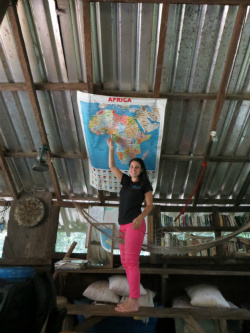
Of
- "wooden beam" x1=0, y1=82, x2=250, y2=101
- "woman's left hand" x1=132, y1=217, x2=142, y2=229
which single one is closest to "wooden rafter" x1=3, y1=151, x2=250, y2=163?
"wooden beam" x1=0, y1=82, x2=250, y2=101

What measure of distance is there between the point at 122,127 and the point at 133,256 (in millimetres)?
1455

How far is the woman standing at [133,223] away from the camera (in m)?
1.97

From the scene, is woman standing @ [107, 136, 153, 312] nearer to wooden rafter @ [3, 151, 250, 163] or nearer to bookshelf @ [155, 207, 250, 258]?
wooden rafter @ [3, 151, 250, 163]

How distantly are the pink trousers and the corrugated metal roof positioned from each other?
57.2 inches

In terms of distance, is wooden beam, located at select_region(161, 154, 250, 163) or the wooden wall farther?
the wooden wall

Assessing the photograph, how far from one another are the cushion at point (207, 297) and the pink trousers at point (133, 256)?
122 centimetres

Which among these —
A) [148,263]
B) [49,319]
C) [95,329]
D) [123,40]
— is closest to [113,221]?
[148,263]

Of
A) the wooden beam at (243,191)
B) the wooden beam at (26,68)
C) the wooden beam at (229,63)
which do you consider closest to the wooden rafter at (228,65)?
the wooden beam at (229,63)

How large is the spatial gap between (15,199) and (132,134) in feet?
7.07

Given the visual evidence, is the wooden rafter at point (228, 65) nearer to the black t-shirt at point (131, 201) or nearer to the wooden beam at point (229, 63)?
the wooden beam at point (229, 63)

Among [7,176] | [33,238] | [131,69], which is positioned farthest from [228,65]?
[33,238]

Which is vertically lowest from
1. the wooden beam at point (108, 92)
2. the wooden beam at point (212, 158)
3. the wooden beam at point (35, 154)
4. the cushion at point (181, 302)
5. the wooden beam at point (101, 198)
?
the cushion at point (181, 302)

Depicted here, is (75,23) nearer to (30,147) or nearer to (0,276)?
(30,147)

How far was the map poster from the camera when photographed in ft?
8.91
